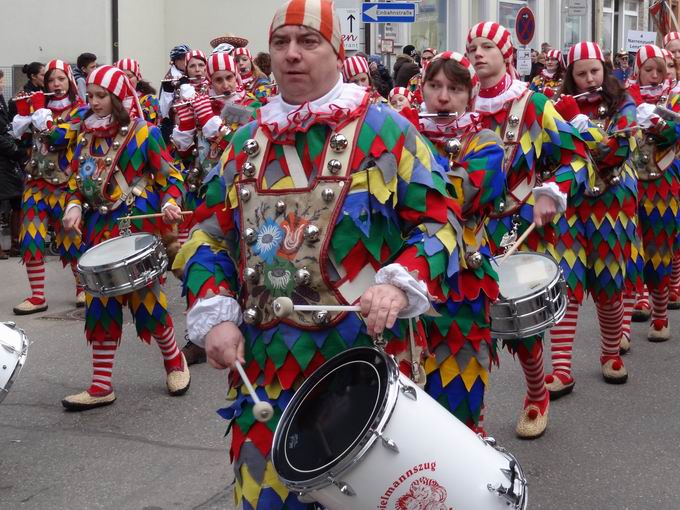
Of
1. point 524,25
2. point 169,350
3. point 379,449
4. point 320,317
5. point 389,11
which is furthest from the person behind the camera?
point 524,25

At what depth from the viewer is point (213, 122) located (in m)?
7.47

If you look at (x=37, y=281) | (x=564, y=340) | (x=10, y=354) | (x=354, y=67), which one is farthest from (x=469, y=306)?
(x=37, y=281)

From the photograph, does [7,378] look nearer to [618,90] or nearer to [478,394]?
[478,394]

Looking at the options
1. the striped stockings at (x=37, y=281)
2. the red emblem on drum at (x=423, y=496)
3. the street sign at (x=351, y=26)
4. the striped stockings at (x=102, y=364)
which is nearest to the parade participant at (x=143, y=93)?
the striped stockings at (x=37, y=281)

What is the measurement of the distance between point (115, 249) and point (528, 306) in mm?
2378

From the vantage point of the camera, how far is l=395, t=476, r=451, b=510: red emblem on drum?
7.89 feet

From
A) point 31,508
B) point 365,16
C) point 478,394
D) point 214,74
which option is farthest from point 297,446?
point 365,16

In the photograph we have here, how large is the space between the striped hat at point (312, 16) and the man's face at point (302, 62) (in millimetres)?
14

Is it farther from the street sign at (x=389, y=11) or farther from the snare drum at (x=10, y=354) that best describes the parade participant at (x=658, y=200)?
the street sign at (x=389, y=11)

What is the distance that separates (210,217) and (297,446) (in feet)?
2.52

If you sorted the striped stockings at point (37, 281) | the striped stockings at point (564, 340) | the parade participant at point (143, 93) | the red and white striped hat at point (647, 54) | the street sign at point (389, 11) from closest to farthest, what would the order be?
the striped stockings at point (564, 340)
the red and white striped hat at point (647, 54)
the striped stockings at point (37, 281)
the parade participant at point (143, 93)
the street sign at point (389, 11)

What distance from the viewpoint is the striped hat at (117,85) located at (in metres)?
5.91

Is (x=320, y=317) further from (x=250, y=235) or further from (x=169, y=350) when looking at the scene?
(x=169, y=350)

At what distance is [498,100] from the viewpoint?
15.6 ft
